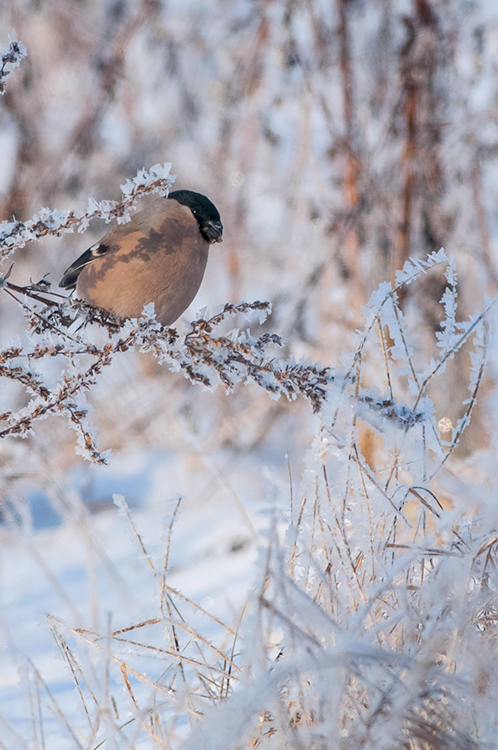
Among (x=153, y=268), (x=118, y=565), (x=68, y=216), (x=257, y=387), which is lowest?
(x=257, y=387)

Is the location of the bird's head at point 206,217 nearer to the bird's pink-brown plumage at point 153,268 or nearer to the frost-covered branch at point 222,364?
the bird's pink-brown plumage at point 153,268

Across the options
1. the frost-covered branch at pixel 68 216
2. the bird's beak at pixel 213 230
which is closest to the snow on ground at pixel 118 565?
the frost-covered branch at pixel 68 216

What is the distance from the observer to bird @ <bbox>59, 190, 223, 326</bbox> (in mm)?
1810

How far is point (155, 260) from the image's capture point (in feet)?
5.95

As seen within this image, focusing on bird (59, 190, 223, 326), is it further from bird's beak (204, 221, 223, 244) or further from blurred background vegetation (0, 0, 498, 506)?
blurred background vegetation (0, 0, 498, 506)

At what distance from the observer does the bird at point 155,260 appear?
1810 millimetres

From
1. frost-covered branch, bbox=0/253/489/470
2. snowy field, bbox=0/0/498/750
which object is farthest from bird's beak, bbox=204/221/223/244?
frost-covered branch, bbox=0/253/489/470

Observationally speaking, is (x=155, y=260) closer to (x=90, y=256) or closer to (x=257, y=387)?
(x=90, y=256)

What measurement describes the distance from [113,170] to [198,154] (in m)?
0.68

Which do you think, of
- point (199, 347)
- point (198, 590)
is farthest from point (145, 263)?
point (198, 590)

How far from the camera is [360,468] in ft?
4.46

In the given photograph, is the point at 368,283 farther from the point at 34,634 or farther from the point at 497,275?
the point at 34,634

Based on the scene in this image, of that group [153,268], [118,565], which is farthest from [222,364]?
[118,565]

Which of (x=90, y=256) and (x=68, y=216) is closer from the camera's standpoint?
(x=68, y=216)
